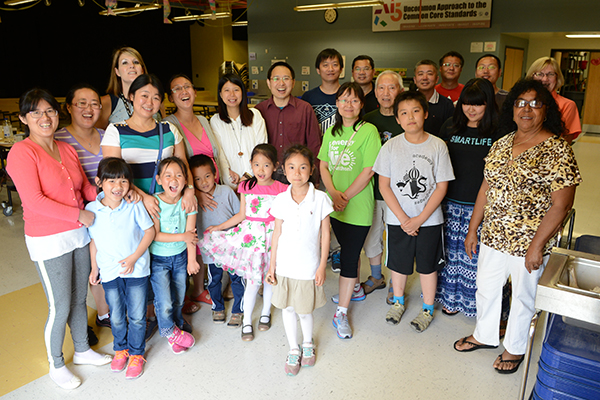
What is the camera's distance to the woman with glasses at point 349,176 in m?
2.56

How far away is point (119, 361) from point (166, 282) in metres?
0.48

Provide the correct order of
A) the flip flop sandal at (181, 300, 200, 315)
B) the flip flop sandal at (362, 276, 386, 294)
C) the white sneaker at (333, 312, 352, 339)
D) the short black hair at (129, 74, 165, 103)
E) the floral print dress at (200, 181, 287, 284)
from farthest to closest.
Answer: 1. the flip flop sandal at (362, 276, 386, 294)
2. the flip flop sandal at (181, 300, 200, 315)
3. the white sneaker at (333, 312, 352, 339)
4. the floral print dress at (200, 181, 287, 284)
5. the short black hair at (129, 74, 165, 103)

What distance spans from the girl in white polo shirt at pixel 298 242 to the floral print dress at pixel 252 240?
0.23 m

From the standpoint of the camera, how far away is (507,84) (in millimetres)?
8859

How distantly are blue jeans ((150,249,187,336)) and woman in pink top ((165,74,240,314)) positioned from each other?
1.34 ft

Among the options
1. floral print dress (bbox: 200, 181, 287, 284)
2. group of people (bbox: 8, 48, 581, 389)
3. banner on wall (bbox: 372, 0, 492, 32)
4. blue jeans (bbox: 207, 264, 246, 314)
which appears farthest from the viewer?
banner on wall (bbox: 372, 0, 492, 32)

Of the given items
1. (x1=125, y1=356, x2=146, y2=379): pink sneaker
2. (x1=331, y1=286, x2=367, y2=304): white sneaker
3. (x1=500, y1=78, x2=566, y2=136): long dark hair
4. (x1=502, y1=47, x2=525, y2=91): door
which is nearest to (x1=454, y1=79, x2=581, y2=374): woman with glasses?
(x1=500, y1=78, x2=566, y2=136): long dark hair

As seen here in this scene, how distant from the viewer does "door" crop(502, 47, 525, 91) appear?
846 centimetres

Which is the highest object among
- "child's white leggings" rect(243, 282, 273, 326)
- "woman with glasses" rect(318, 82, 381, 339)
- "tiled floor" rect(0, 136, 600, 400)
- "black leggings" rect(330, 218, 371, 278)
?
"woman with glasses" rect(318, 82, 381, 339)

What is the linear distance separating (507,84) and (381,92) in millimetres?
7438

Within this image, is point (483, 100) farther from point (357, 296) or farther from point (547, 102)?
point (357, 296)

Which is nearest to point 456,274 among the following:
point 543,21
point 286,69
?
point 286,69

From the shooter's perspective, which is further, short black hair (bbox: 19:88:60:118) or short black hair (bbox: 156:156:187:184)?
short black hair (bbox: 156:156:187:184)

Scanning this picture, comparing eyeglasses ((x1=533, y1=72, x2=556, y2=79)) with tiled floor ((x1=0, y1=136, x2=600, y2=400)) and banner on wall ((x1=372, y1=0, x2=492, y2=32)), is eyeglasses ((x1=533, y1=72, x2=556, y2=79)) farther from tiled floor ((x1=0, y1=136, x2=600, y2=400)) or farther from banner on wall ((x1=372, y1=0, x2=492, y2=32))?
banner on wall ((x1=372, y1=0, x2=492, y2=32))
